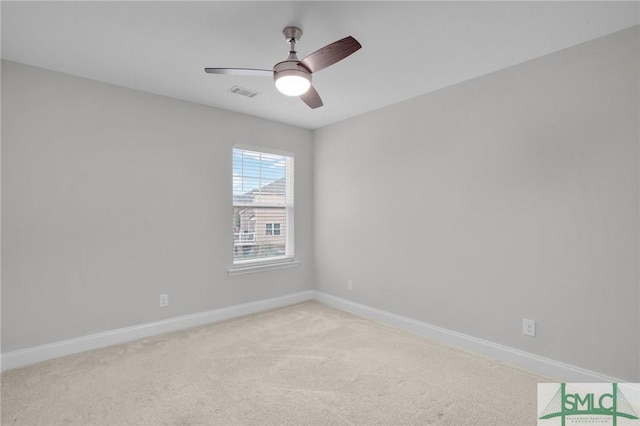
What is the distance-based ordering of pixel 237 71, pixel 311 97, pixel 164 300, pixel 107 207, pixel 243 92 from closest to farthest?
pixel 237 71
pixel 311 97
pixel 107 207
pixel 243 92
pixel 164 300

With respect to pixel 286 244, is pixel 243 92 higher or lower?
higher

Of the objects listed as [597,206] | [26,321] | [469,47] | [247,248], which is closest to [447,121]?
[469,47]

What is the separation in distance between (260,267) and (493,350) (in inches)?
106

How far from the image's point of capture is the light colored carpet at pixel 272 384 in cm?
206

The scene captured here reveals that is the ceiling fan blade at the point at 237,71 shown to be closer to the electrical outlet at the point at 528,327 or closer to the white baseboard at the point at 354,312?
the white baseboard at the point at 354,312

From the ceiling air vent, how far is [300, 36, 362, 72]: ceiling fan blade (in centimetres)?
133

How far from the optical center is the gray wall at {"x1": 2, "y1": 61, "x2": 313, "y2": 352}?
8.97ft

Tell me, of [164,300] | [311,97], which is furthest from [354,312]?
[311,97]

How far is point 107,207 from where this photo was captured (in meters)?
3.14

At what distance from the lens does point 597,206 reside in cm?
237

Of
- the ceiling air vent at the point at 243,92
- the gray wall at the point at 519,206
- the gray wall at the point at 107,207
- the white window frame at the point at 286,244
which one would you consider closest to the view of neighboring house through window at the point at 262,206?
the white window frame at the point at 286,244

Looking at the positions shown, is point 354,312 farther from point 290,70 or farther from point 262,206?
point 290,70

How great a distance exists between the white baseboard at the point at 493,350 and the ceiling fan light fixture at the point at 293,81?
261cm

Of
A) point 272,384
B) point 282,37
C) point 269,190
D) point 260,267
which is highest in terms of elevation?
point 282,37
